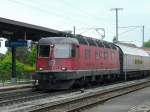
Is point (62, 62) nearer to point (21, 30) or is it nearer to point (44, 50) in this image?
point (44, 50)

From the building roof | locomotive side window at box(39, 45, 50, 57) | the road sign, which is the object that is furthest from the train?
the road sign

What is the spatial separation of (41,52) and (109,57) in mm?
9082

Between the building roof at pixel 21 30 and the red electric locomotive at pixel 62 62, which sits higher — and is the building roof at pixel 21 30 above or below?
above

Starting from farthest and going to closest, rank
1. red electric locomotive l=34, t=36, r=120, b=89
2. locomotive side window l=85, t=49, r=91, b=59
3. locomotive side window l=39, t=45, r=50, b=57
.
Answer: locomotive side window l=85, t=49, r=91, b=59
locomotive side window l=39, t=45, r=50, b=57
red electric locomotive l=34, t=36, r=120, b=89

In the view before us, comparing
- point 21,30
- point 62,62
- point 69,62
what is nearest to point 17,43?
point 21,30

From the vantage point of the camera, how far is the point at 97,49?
33.0 m

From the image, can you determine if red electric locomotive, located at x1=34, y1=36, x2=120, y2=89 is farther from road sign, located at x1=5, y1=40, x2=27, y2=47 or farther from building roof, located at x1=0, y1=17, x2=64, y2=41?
road sign, located at x1=5, y1=40, x2=27, y2=47

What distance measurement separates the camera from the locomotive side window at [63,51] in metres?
28.0

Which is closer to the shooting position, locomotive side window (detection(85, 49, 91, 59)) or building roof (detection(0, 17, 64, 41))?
locomotive side window (detection(85, 49, 91, 59))

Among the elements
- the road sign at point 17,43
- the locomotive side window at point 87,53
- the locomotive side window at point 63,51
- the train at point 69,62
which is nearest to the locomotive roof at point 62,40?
the train at point 69,62

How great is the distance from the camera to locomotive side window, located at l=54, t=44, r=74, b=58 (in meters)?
28.0

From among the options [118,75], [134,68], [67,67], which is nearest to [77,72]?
[67,67]

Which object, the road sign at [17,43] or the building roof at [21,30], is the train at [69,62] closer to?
the building roof at [21,30]

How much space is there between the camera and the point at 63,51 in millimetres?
28219
